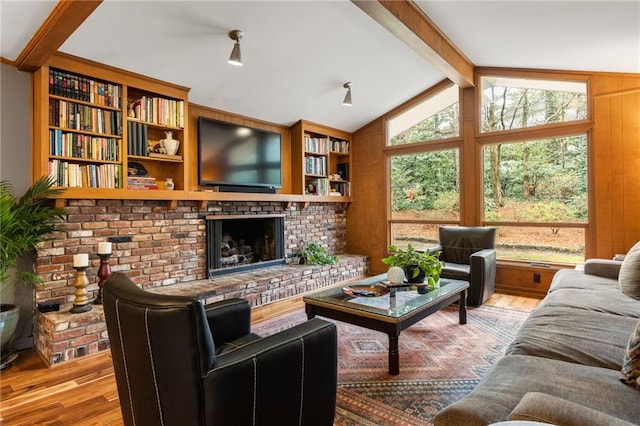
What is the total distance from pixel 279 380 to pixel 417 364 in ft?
4.79

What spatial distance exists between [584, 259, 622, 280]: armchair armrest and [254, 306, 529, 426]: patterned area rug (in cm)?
76

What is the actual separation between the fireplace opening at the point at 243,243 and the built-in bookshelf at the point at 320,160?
694 mm

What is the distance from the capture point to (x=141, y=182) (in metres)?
3.45

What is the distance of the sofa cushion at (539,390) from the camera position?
1.12 metres

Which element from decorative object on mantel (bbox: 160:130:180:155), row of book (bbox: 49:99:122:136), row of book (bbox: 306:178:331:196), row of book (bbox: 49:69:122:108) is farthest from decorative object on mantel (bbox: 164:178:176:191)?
row of book (bbox: 306:178:331:196)

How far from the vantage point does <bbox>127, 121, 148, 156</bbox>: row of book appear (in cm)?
331

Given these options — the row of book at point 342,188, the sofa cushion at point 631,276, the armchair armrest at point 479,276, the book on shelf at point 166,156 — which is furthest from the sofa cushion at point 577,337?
the row of book at point 342,188

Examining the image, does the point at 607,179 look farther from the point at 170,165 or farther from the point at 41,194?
the point at 41,194

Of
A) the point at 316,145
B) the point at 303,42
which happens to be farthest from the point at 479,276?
the point at 303,42

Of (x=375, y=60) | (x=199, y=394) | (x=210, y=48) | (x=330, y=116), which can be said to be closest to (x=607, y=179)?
(x=375, y=60)

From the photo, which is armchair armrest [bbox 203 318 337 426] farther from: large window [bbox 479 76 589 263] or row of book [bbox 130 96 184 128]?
large window [bbox 479 76 589 263]

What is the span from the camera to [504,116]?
181 inches

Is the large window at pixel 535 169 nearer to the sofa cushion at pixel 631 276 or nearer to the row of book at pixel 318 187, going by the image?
the sofa cushion at pixel 631 276

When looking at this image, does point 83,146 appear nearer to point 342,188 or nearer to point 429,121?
point 342,188
